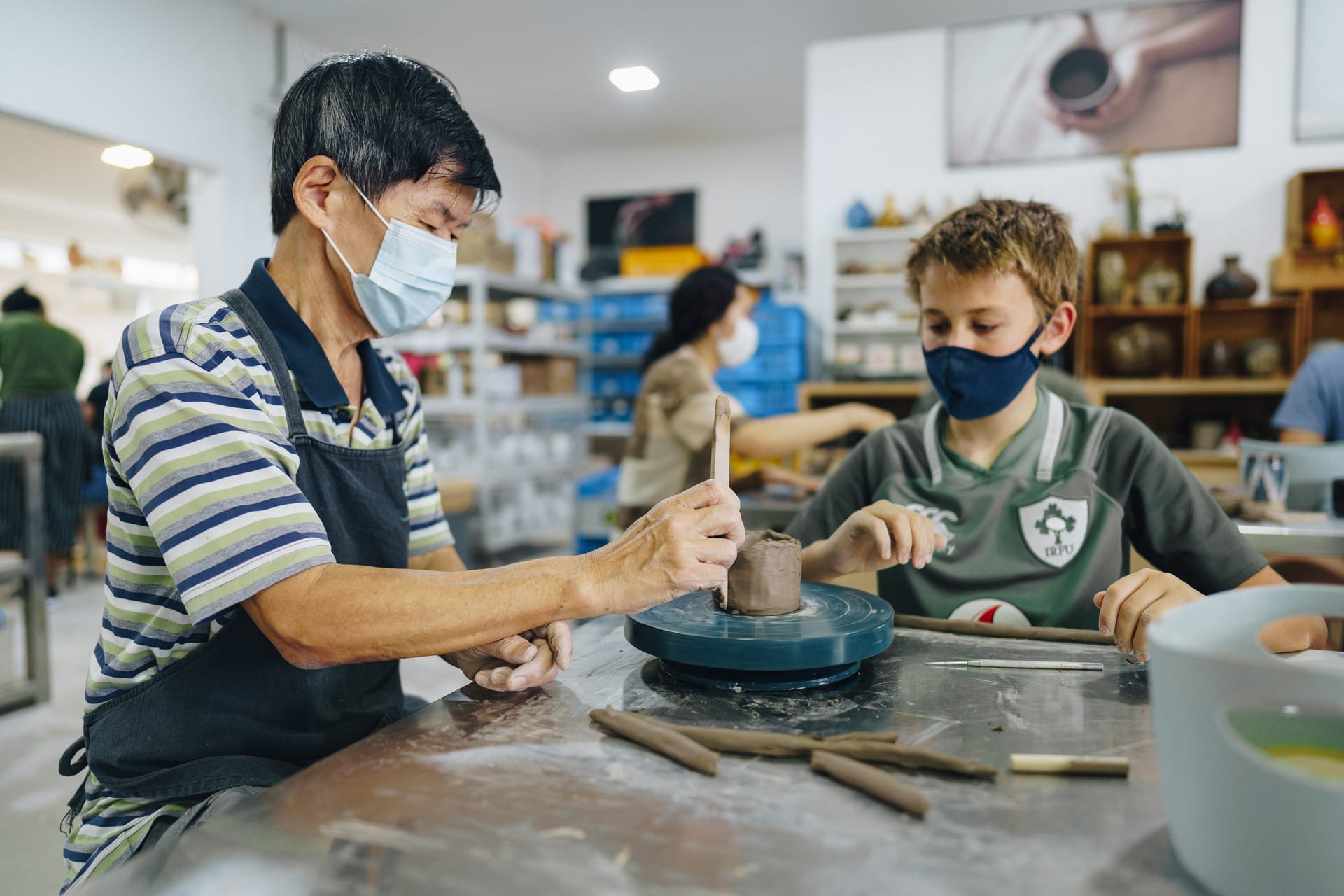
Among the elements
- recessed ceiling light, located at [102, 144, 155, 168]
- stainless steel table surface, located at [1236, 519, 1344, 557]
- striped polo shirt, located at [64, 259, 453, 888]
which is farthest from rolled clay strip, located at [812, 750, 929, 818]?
recessed ceiling light, located at [102, 144, 155, 168]

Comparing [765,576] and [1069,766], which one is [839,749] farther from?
[765,576]

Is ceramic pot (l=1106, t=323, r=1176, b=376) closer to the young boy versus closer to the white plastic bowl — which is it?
the young boy

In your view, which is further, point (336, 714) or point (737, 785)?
point (336, 714)

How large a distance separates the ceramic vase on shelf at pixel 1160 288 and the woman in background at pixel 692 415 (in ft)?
7.55

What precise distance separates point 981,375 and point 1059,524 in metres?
0.30

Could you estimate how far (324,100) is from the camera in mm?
1288

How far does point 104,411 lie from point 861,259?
498 cm

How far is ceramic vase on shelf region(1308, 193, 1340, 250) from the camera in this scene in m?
4.52

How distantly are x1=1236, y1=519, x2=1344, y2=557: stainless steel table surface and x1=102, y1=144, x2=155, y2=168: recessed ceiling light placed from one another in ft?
18.9

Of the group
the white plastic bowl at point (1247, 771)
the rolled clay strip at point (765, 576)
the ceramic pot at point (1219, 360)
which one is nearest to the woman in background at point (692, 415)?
the rolled clay strip at point (765, 576)

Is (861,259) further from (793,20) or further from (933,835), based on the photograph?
(933,835)

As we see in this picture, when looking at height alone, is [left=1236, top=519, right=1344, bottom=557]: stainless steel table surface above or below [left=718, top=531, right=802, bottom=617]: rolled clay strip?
below

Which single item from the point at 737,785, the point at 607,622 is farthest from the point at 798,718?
the point at 607,622

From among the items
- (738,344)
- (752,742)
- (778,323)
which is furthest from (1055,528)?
(778,323)
